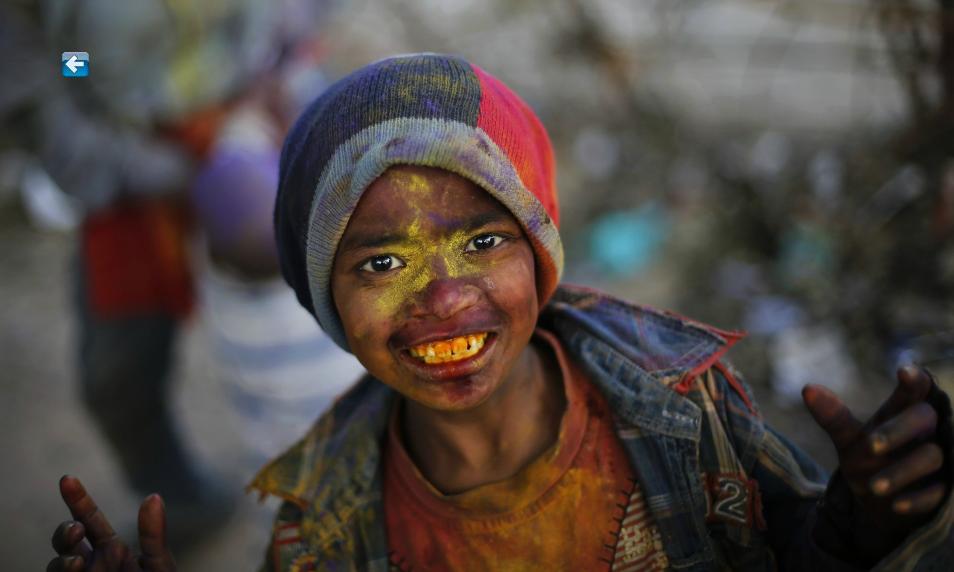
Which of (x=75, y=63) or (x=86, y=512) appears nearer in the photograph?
(x=86, y=512)

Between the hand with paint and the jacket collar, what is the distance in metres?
0.33

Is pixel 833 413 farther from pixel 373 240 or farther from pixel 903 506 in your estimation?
pixel 373 240

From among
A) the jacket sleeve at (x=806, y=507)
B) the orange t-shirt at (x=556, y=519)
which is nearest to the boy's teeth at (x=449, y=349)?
the orange t-shirt at (x=556, y=519)

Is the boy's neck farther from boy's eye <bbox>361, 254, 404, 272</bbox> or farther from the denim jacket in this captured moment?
boy's eye <bbox>361, 254, 404, 272</bbox>

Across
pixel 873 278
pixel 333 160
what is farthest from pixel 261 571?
pixel 873 278

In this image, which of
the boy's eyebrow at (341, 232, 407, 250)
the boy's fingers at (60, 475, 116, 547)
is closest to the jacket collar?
the boy's fingers at (60, 475, 116, 547)

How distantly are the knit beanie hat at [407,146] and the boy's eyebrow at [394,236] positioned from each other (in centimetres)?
3

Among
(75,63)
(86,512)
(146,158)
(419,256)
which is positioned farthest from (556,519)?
(75,63)

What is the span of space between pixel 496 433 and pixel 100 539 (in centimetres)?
69

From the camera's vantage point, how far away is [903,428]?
1.11 metres

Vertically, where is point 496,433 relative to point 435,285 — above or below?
below

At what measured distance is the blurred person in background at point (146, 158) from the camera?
9.09 feet

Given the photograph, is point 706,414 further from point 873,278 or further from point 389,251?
point 873,278

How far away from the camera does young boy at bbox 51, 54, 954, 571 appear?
132 cm
